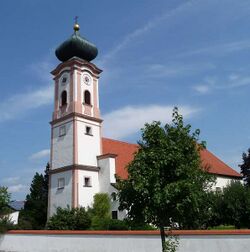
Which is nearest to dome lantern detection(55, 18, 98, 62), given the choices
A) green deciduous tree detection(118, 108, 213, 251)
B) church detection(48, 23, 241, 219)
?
church detection(48, 23, 241, 219)

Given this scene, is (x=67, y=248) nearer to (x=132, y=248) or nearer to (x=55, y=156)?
(x=132, y=248)

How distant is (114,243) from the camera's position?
16.7 metres

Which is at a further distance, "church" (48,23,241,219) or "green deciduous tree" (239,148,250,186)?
"green deciduous tree" (239,148,250,186)

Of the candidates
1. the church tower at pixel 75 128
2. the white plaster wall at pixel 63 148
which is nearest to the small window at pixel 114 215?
the church tower at pixel 75 128

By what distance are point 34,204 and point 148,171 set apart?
28105 millimetres

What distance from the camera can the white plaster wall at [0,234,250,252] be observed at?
44.3 feet

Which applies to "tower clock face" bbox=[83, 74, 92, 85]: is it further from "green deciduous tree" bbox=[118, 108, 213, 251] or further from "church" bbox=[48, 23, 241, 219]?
"green deciduous tree" bbox=[118, 108, 213, 251]

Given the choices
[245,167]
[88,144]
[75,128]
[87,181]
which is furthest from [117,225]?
[245,167]

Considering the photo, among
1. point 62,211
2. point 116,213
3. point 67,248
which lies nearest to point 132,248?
point 67,248

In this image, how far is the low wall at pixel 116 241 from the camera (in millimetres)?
13484

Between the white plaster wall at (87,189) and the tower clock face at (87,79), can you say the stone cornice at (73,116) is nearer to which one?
the tower clock face at (87,79)

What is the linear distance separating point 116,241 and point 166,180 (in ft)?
22.9

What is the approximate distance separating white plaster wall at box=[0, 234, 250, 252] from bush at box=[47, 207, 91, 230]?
3.22m

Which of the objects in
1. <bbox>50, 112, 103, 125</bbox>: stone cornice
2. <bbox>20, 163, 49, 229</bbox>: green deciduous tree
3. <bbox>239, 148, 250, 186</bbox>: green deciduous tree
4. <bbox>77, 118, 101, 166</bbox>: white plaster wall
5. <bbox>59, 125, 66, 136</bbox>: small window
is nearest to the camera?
<bbox>77, 118, 101, 166</bbox>: white plaster wall
